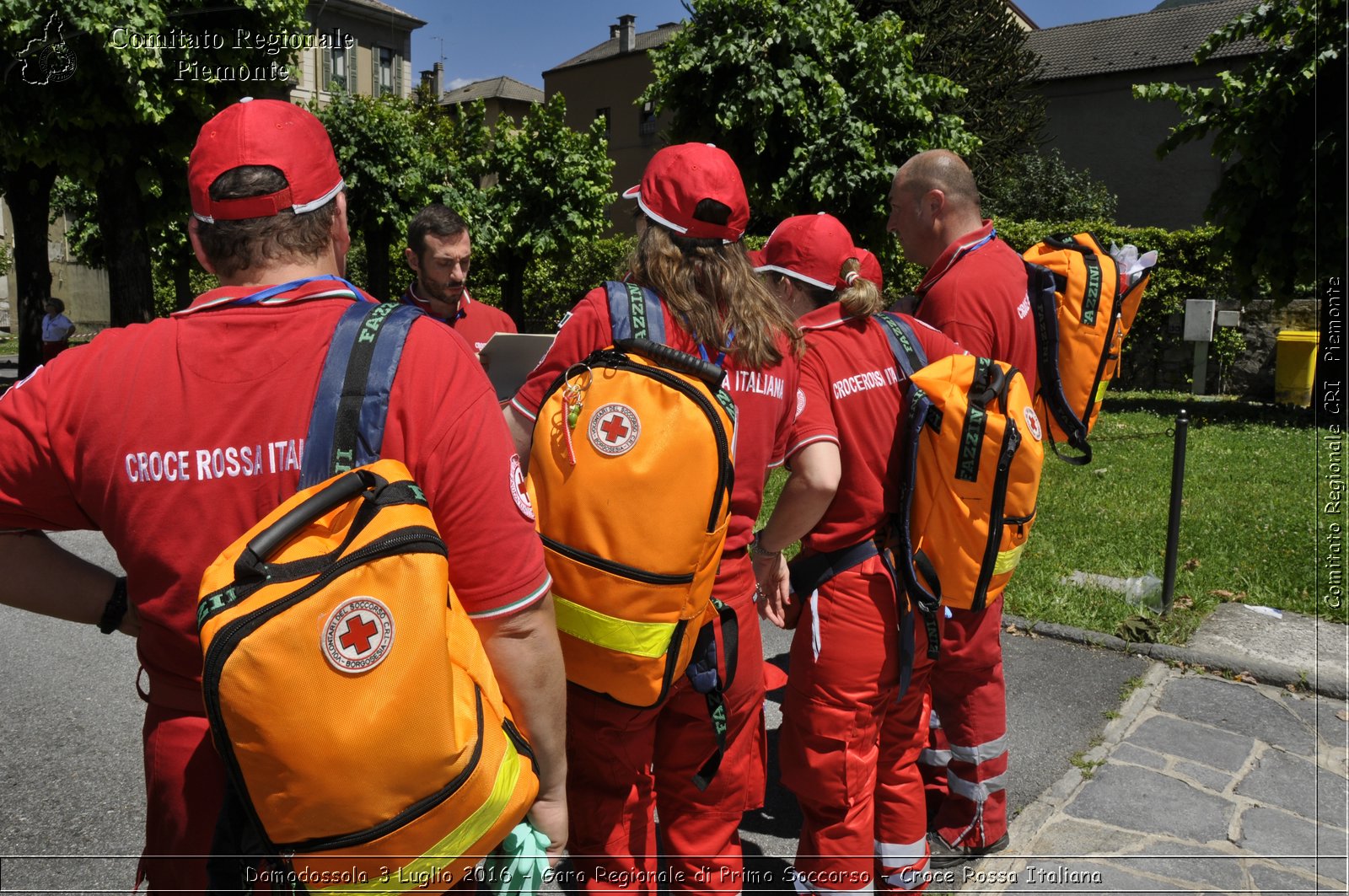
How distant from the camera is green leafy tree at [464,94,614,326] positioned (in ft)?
66.6

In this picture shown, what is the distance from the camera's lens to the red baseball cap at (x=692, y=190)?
2.51 m

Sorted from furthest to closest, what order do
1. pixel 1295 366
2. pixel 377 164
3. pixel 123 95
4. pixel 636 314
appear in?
pixel 377 164 → pixel 1295 366 → pixel 123 95 → pixel 636 314

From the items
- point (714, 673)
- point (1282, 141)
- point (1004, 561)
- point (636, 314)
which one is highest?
point (1282, 141)

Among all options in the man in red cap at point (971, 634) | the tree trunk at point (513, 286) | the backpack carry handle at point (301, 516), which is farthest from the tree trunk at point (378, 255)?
the backpack carry handle at point (301, 516)

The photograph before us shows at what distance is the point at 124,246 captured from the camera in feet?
46.5

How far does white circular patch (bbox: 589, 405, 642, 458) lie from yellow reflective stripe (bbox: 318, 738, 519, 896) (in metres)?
0.76

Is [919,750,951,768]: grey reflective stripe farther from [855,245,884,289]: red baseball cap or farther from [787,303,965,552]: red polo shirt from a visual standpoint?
[855,245,884,289]: red baseball cap

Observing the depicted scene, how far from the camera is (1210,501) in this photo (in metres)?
8.50

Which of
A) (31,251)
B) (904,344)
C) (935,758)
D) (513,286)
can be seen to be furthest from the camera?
(513,286)

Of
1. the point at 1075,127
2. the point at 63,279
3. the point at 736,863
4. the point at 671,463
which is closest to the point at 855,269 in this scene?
the point at 671,463

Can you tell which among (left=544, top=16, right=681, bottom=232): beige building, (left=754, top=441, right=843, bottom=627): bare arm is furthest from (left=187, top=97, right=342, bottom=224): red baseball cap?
(left=544, top=16, right=681, bottom=232): beige building

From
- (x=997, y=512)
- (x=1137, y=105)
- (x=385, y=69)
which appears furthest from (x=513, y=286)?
(x=385, y=69)

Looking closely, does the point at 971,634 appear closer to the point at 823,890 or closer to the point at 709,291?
the point at 823,890

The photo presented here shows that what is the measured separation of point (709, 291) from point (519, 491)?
1.02 meters
